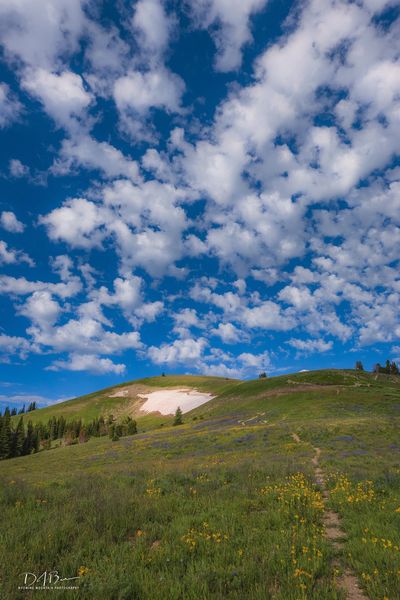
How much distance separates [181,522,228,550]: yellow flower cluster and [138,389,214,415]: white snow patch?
109114mm

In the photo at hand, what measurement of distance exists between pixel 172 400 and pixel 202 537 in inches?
5127

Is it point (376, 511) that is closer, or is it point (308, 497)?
point (376, 511)

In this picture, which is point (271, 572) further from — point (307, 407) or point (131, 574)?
point (307, 407)

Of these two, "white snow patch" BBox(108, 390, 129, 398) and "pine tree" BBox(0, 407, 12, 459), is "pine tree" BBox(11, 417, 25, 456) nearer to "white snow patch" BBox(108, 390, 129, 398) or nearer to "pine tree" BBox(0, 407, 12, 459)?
"pine tree" BBox(0, 407, 12, 459)

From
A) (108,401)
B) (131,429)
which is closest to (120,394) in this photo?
(108,401)

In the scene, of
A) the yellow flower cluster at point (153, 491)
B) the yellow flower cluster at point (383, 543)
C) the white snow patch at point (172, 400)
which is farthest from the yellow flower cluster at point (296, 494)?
the white snow patch at point (172, 400)

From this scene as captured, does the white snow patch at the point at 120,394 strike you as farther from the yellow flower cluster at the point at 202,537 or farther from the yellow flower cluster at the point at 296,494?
the yellow flower cluster at the point at 202,537

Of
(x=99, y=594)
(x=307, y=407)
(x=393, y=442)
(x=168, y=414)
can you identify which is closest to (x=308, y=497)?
(x=99, y=594)

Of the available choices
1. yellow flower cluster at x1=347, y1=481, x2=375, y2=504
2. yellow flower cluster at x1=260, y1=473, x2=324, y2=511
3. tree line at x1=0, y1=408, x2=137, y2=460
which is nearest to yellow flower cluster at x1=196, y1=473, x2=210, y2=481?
yellow flower cluster at x1=260, y1=473, x2=324, y2=511

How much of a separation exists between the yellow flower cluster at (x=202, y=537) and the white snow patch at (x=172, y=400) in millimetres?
109114

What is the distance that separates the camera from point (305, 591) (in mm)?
5539

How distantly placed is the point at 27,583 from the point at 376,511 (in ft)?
31.1

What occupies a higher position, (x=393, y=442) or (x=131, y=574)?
(x=131, y=574)

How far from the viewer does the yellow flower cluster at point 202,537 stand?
7.20m
